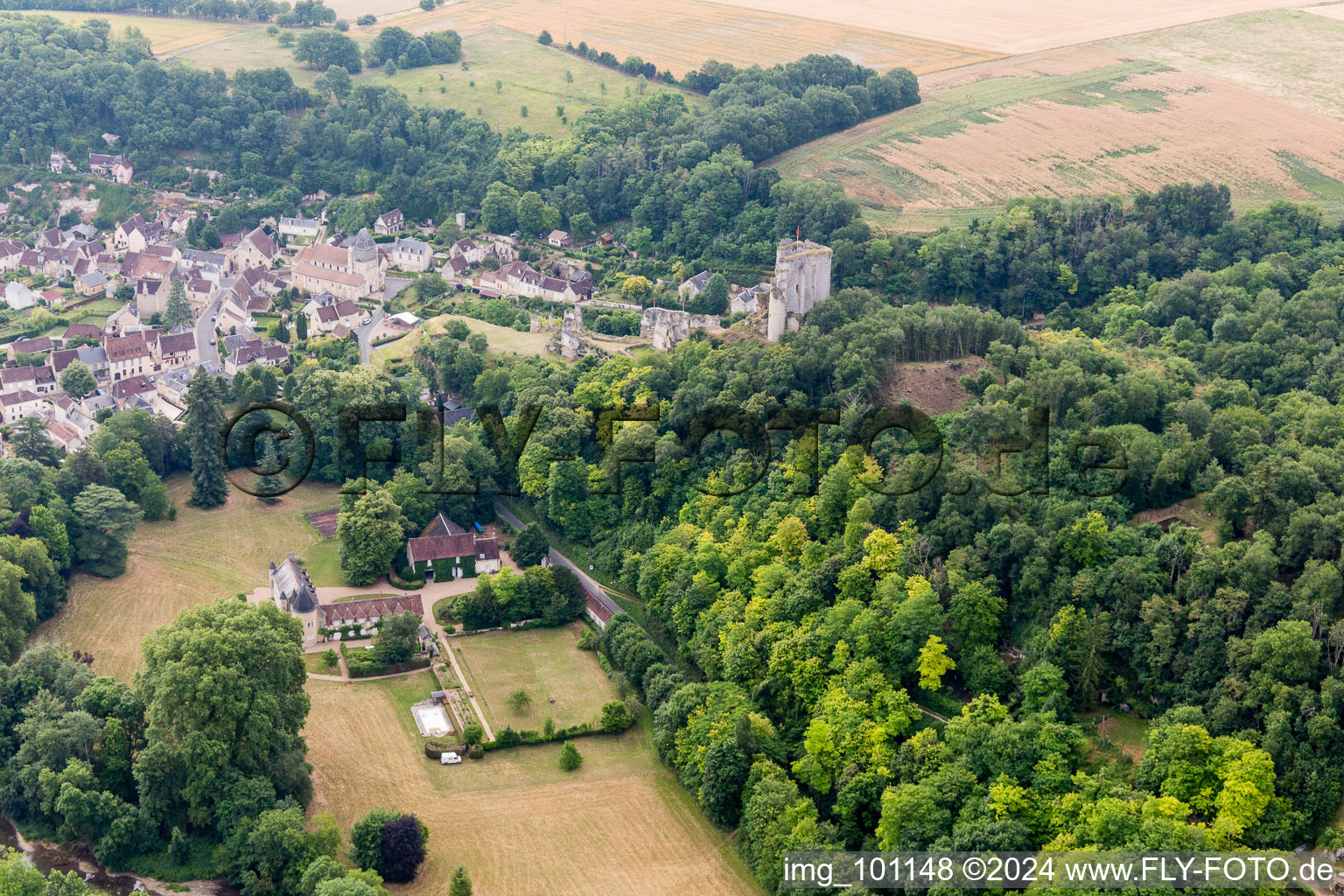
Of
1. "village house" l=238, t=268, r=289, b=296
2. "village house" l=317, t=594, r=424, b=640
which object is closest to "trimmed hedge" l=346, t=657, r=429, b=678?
"village house" l=317, t=594, r=424, b=640

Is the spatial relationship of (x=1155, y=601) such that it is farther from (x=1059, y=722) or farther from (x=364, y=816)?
(x=364, y=816)

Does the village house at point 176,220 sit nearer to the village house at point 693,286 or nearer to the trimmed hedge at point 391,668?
the village house at point 693,286

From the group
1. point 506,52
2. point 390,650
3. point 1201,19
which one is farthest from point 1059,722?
point 506,52

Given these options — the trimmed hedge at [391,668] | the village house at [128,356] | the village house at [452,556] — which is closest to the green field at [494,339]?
the village house at [128,356]

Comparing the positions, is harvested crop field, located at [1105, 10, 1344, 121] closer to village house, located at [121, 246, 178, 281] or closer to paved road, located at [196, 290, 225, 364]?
paved road, located at [196, 290, 225, 364]

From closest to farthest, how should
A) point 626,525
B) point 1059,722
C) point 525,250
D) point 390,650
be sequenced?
point 1059,722
point 390,650
point 626,525
point 525,250

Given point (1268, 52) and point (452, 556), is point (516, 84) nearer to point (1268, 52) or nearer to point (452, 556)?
point (1268, 52)
